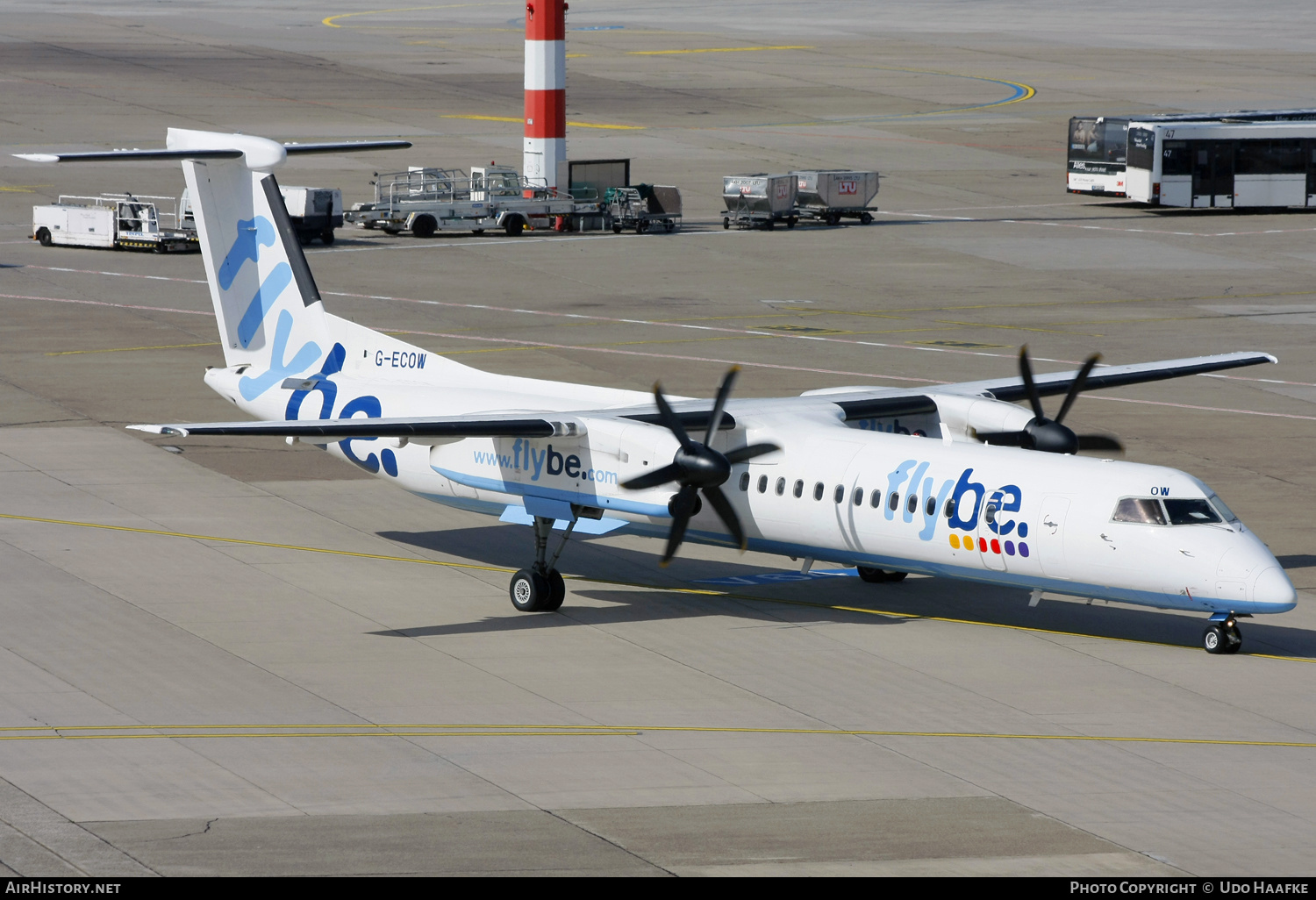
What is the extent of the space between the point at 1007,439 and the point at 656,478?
6.48 meters

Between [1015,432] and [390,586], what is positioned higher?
[1015,432]

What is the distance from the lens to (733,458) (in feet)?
86.9

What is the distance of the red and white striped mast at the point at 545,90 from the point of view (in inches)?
2739

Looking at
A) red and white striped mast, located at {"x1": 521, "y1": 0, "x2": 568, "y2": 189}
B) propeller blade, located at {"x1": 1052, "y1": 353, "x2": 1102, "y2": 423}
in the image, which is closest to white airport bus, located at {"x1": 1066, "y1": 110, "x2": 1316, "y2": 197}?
→ red and white striped mast, located at {"x1": 521, "y1": 0, "x2": 568, "y2": 189}

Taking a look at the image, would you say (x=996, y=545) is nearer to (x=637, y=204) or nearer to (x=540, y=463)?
(x=540, y=463)

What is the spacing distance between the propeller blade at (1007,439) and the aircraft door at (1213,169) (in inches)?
2110

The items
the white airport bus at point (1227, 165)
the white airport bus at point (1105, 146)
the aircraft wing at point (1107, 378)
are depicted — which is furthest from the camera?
the white airport bus at point (1105, 146)

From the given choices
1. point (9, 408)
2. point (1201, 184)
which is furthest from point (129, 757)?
point (1201, 184)

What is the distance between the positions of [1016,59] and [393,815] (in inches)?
4772

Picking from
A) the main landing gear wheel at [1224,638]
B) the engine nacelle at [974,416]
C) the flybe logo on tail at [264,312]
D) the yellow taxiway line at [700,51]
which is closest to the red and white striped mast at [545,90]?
the flybe logo on tail at [264,312]

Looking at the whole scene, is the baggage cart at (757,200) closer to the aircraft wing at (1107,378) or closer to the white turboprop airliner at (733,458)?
the aircraft wing at (1107,378)

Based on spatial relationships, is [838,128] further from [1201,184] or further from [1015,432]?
[1015,432]

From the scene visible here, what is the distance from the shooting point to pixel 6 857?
17.0 m

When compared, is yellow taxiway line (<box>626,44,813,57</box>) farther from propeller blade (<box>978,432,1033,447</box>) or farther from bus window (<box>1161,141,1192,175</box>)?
propeller blade (<box>978,432,1033,447</box>)
